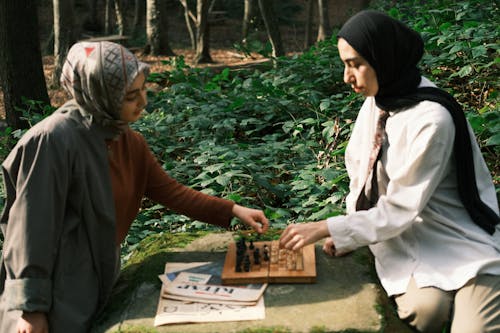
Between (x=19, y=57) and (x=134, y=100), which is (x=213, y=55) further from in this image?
(x=134, y=100)

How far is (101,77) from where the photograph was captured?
261 centimetres

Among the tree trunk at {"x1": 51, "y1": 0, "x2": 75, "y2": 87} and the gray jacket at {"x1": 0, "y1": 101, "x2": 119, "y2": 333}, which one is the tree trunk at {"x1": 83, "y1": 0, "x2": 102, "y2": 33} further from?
the gray jacket at {"x1": 0, "y1": 101, "x2": 119, "y2": 333}

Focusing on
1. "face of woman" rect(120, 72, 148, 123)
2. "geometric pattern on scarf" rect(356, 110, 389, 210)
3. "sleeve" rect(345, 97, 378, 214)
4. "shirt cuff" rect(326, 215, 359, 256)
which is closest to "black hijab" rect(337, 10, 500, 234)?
"geometric pattern on scarf" rect(356, 110, 389, 210)

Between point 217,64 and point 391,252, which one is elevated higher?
point 391,252

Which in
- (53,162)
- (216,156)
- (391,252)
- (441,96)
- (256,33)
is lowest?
(256,33)

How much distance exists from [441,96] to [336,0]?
91.9 feet

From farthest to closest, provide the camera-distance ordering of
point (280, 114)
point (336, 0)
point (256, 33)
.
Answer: point (336, 0) < point (256, 33) < point (280, 114)

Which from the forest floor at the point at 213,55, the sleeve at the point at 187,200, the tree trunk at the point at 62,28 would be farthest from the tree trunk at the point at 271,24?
the sleeve at the point at 187,200

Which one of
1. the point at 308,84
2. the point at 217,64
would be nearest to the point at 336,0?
the point at 217,64

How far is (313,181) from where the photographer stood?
4.34 m

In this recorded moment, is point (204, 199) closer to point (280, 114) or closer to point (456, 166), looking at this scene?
point (456, 166)

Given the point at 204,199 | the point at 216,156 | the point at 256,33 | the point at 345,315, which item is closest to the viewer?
the point at 345,315

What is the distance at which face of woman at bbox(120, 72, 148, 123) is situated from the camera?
271 cm

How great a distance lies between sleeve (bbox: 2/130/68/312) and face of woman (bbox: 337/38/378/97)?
4.47 ft
